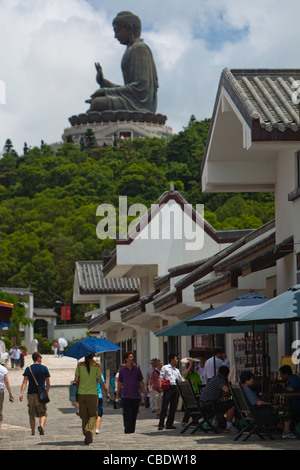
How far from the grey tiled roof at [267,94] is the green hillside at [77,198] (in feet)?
183

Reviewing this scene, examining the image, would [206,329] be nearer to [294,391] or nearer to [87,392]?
[87,392]

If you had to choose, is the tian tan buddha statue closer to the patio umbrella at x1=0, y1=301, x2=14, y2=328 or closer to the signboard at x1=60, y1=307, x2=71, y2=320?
the signboard at x1=60, y1=307, x2=71, y2=320

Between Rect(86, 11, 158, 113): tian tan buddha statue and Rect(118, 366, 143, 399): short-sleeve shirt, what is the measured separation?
117m

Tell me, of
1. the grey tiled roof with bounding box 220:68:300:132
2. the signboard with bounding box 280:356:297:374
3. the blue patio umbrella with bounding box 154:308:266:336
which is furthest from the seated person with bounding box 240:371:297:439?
the grey tiled roof with bounding box 220:68:300:132

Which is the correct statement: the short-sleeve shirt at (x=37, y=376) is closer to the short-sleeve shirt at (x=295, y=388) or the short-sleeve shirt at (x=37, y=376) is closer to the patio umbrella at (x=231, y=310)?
the patio umbrella at (x=231, y=310)

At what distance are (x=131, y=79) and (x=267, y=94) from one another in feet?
394

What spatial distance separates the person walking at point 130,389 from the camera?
50.4 feet

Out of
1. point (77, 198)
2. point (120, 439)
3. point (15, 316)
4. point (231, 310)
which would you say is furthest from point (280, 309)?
point (77, 198)

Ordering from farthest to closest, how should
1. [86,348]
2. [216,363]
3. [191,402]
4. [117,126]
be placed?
[117,126] → [216,363] → [191,402] → [86,348]

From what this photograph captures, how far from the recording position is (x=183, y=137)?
12569cm

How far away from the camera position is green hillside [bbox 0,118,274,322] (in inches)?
3703

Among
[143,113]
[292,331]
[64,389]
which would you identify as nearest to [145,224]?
[64,389]

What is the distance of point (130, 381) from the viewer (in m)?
15.4

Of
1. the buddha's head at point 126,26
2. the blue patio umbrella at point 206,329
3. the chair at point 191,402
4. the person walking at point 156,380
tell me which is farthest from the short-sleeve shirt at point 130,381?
the buddha's head at point 126,26
